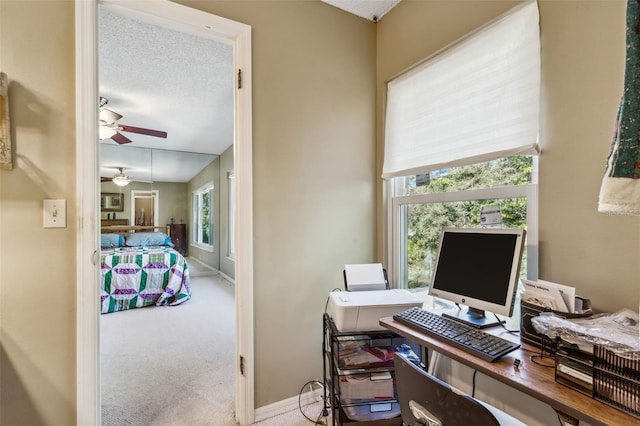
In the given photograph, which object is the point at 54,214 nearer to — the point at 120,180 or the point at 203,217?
the point at 120,180

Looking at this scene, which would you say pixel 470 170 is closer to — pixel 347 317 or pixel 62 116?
pixel 347 317

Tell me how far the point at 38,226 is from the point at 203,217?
537cm

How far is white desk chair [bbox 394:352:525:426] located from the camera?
69 cm

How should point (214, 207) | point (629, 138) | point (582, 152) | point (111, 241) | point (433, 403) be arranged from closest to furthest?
point (629, 138) → point (433, 403) → point (582, 152) → point (111, 241) → point (214, 207)

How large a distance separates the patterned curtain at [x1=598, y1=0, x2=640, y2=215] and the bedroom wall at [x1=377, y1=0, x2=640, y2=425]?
54 cm

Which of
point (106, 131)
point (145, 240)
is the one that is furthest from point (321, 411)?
point (145, 240)

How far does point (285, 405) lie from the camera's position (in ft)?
5.89

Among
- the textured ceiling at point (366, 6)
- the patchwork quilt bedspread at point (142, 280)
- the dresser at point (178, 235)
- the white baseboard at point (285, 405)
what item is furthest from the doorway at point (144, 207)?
the textured ceiling at point (366, 6)

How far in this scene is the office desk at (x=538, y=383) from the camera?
695mm

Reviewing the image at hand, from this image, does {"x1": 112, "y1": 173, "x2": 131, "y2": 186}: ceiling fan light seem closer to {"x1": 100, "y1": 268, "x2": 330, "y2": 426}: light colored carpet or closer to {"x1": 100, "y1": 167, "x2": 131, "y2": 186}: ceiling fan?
{"x1": 100, "y1": 167, "x2": 131, "y2": 186}: ceiling fan

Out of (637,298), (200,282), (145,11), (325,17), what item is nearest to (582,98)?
(637,298)

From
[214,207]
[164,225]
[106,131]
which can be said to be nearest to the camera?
[106,131]

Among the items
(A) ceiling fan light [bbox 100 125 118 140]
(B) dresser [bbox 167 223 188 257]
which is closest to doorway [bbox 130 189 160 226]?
(B) dresser [bbox 167 223 188 257]

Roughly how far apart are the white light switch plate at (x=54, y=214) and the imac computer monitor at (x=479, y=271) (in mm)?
1785
